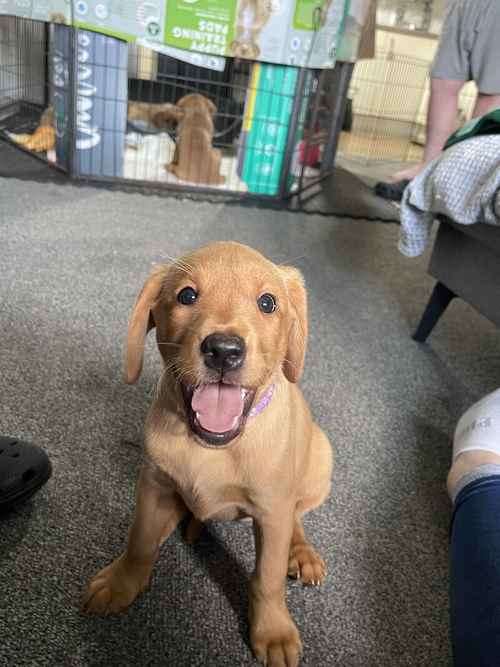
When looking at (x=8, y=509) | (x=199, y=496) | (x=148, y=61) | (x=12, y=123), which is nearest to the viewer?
(x=199, y=496)

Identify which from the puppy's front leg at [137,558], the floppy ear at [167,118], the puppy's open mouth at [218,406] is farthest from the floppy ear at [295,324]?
the floppy ear at [167,118]

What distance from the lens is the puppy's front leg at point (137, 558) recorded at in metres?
0.96

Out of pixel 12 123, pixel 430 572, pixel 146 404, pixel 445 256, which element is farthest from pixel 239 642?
pixel 12 123

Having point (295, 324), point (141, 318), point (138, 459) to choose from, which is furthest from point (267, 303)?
point (138, 459)

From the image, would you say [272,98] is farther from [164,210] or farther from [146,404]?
[146,404]

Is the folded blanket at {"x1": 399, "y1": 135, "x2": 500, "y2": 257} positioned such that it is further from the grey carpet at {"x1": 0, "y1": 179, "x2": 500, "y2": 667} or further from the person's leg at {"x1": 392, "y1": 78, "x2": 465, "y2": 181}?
the person's leg at {"x1": 392, "y1": 78, "x2": 465, "y2": 181}

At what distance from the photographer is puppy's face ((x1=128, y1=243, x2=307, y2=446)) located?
0.79 m

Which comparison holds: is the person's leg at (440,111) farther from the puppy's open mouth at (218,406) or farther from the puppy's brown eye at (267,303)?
the puppy's open mouth at (218,406)

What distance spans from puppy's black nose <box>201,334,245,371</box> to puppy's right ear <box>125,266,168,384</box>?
0.58ft

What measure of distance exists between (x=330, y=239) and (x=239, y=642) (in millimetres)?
2469

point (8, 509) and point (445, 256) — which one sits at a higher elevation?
point (445, 256)

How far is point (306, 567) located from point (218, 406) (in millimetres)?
437

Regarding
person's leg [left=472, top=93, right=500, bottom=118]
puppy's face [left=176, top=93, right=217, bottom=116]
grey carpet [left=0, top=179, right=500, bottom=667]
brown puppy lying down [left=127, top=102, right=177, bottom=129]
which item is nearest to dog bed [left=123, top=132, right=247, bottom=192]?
brown puppy lying down [left=127, top=102, right=177, bottom=129]

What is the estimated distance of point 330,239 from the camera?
124 inches
